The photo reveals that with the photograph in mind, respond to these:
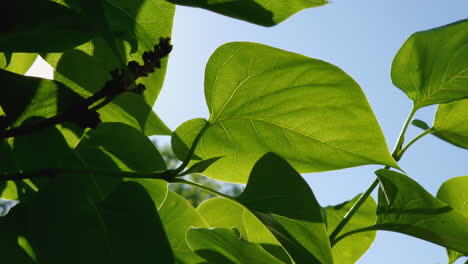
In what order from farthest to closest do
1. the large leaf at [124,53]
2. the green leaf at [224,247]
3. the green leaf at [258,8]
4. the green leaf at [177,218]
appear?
the green leaf at [177,218] < the green leaf at [224,247] < the large leaf at [124,53] < the green leaf at [258,8]

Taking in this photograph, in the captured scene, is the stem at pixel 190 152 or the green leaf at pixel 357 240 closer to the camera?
the stem at pixel 190 152

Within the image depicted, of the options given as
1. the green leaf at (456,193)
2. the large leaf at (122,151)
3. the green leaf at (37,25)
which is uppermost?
the green leaf at (37,25)

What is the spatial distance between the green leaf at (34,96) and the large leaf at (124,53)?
0.07m

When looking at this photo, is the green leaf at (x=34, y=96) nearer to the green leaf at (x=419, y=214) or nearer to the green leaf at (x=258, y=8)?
the green leaf at (x=258, y=8)

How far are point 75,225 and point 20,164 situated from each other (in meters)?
0.13

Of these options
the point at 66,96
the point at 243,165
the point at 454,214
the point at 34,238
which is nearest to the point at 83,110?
the point at 66,96

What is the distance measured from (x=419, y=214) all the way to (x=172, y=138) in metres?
0.38

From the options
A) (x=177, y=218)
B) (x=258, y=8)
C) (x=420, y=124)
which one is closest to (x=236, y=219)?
(x=177, y=218)

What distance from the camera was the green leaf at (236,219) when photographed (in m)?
0.89

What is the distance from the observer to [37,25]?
20.8 inches

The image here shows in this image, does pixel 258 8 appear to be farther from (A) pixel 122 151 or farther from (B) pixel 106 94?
(A) pixel 122 151

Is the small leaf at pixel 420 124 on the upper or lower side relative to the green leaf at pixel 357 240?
upper

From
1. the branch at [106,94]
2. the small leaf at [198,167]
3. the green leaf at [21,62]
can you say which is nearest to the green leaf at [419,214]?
the small leaf at [198,167]

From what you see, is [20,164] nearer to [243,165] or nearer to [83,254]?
[83,254]
